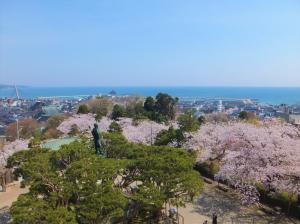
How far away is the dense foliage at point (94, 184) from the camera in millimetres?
11461

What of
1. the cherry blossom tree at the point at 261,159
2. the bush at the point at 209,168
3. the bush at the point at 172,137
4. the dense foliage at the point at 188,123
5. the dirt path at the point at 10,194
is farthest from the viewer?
the dense foliage at the point at 188,123

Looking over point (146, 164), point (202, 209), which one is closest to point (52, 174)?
point (146, 164)

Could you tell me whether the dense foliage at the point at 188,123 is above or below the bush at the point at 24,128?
above

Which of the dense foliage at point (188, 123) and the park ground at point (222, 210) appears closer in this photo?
the park ground at point (222, 210)

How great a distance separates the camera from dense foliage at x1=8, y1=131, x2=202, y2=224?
11461 millimetres

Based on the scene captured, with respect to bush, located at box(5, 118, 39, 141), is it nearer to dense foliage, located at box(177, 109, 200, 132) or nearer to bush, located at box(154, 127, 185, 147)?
bush, located at box(154, 127, 185, 147)

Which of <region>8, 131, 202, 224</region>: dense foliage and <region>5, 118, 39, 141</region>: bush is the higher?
<region>8, 131, 202, 224</region>: dense foliage

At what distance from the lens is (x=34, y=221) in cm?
1095

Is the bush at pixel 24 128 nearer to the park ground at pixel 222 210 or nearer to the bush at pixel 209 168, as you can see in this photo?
the park ground at pixel 222 210

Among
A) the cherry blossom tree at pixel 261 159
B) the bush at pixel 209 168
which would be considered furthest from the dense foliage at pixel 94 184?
the bush at pixel 209 168

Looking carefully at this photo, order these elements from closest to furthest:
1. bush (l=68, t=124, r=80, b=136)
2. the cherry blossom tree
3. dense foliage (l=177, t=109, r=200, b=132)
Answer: the cherry blossom tree
dense foliage (l=177, t=109, r=200, b=132)
bush (l=68, t=124, r=80, b=136)

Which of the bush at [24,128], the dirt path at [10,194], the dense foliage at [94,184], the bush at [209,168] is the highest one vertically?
the dense foliage at [94,184]

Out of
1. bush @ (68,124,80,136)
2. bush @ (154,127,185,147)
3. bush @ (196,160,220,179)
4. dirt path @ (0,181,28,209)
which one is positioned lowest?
dirt path @ (0,181,28,209)

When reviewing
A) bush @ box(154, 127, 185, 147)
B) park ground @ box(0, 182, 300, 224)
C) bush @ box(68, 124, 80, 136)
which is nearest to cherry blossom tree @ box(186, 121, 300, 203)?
park ground @ box(0, 182, 300, 224)
